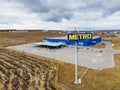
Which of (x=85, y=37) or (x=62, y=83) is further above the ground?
(x=85, y=37)

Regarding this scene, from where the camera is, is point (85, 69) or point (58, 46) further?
point (58, 46)

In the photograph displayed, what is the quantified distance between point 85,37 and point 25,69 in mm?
14233

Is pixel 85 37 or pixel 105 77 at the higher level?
pixel 85 37

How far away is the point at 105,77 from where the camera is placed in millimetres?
25297

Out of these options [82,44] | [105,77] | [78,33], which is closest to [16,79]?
[78,33]

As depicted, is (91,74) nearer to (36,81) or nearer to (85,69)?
(85,69)

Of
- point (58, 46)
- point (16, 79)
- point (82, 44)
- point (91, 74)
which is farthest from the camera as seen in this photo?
point (82, 44)

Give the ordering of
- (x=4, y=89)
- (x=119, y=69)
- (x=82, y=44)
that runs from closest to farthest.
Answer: (x=4, y=89)
(x=119, y=69)
(x=82, y=44)

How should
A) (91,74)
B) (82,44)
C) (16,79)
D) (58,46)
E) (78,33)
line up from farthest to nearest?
1. (82,44)
2. (58,46)
3. (91,74)
4. (16,79)
5. (78,33)

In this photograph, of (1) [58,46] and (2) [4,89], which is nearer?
(2) [4,89]

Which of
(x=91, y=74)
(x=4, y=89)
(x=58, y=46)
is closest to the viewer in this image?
(x=4, y=89)

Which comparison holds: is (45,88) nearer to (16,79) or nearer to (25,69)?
(16,79)

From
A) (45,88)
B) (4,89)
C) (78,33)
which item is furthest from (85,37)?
(4,89)

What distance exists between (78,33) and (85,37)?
139cm
